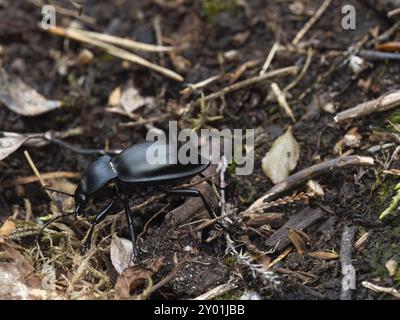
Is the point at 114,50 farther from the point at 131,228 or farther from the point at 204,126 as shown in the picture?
the point at 131,228

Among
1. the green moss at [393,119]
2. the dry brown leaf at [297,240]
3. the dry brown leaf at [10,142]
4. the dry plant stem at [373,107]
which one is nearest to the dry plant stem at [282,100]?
the dry plant stem at [373,107]

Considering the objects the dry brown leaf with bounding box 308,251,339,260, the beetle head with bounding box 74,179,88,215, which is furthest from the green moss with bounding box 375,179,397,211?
the beetle head with bounding box 74,179,88,215

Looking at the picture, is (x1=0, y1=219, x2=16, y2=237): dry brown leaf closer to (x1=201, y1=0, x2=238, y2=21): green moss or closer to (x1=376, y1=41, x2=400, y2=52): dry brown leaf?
(x1=201, y1=0, x2=238, y2=21): green moss

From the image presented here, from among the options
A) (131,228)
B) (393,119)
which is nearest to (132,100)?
(131,228)

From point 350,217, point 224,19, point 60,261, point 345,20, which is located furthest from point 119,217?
point 345,20

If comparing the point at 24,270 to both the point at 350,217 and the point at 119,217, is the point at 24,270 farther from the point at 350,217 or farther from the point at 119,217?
the point at 350,217
